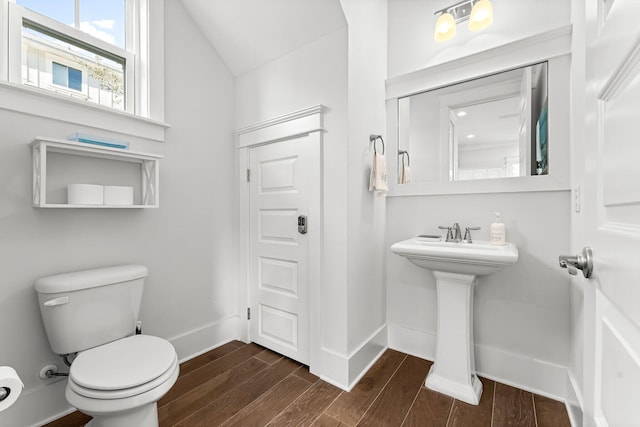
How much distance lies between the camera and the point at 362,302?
193 centimetres

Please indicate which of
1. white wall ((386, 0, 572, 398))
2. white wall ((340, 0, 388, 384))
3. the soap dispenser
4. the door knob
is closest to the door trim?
white wall ((340, 0, 388, 384))

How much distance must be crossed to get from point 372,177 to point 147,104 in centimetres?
156

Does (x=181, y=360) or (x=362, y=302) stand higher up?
(x=362, y=302)

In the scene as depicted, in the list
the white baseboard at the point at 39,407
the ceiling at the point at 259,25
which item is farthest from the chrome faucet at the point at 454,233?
the white baseboard at the point at 39,407

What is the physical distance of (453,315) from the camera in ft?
5.60

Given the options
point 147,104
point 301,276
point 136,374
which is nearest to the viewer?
point 136,374

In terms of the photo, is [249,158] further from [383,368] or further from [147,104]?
[383,368]

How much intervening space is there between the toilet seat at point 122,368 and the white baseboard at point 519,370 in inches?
67.6

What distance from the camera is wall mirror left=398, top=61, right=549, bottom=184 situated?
1.76 meters

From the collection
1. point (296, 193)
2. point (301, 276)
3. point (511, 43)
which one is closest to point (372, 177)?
point (296, 193)

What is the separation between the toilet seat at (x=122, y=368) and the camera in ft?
3.60

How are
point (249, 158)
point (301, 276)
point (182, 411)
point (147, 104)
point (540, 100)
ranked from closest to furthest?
1. point (182, 411)
2. point (540, 100)
3. point (147, 104)
4. point (301, 276)
5. point (249, 158)

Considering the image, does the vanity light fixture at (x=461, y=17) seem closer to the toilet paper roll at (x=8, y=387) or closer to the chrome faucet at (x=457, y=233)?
the chrome faucet at (x=457, y=233)

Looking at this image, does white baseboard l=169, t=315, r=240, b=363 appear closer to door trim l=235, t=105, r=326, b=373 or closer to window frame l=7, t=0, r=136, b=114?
door trim l=235, t=105, r=326, b=373
